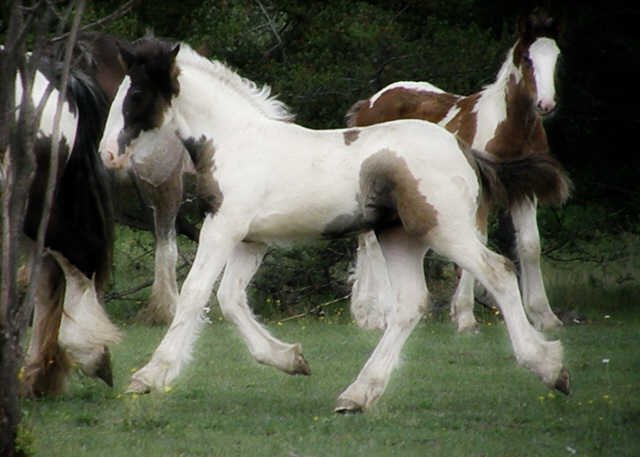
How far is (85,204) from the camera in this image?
6.46 meters

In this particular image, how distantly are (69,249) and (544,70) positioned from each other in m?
4.41

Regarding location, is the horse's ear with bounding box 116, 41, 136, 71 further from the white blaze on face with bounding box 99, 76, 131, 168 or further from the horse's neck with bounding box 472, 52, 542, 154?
Answer: the horse's neck with bounding box 472, 52, 542, 154

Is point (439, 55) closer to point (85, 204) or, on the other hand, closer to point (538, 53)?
point (538, 53)

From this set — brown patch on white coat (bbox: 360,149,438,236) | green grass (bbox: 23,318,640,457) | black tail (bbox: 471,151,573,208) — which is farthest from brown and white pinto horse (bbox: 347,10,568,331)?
brown patch on white coat (bbox: 360,149,438,236)

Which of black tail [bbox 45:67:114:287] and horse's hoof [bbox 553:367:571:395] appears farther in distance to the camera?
black tail [bbox 45:67:114:287]

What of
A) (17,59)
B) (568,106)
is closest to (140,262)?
(568,106)

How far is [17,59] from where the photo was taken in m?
4.18

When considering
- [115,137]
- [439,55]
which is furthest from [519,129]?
[115,137]

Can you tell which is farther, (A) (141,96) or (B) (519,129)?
(B) (519,129)

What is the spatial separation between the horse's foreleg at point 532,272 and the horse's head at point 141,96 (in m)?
4.07

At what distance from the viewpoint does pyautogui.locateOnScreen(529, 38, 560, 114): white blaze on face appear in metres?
8.78

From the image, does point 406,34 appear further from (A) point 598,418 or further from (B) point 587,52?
(A) point 598,418

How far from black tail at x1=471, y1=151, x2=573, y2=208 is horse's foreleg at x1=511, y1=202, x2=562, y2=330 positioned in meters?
2.99

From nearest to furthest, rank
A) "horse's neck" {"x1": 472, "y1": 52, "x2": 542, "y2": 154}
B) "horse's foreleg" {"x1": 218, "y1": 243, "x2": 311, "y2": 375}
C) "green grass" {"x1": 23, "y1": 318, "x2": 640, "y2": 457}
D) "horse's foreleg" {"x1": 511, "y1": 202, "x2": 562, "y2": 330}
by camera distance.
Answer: "green grass" {"x1": 23, "y1": 318, "x2": 640, "y2": 457} → "horse's foreleg" {"x1": 218, "y1": 243, "x2": 311, "y2": 375} → "horse's foreleg" {"x1": 511, "y1": 202, "x2": 562, "y2": 330} → "horse's neck" {"x1": 472, "y1": 52, "x2": 542, "y2": 154}
